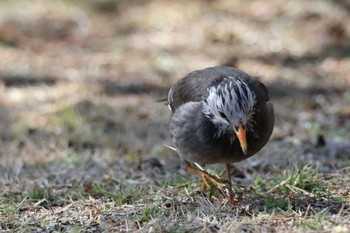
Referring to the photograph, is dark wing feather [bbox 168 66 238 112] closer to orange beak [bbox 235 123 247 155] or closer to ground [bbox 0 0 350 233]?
orange beak [bbox 235 123 247 155]

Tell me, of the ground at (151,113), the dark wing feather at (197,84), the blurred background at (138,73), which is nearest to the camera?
the ground at (151,113)

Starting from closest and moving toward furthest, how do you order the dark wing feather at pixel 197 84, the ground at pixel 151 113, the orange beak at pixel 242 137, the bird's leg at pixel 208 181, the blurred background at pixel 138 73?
1. the orange beak at pixel 242 137
2. the ground at pixel 151 113
3. the dark wing feather at pixel 197 84
4. the bird's leg at pixel 208 181
5. the blurred background at pixel 138 73

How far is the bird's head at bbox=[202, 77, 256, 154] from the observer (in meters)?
4.81

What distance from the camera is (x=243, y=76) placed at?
521 cm

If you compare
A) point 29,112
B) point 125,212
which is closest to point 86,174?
point 125,212

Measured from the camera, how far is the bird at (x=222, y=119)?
4852 millimetres

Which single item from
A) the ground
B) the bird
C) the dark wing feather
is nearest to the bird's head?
the bird

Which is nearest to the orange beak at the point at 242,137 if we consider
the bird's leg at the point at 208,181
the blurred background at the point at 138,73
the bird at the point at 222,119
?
the bird at the point at 222,119

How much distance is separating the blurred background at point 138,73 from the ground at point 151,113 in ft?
0.07

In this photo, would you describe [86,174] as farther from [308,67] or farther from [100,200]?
[308,67]


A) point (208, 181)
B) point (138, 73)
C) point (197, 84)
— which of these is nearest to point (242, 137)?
point (197, 84)

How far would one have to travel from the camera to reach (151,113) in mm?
8750

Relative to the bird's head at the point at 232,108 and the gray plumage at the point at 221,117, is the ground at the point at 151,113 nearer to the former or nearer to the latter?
the gray plumage at the point at 221,117

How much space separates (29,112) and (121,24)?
14.6 ft
